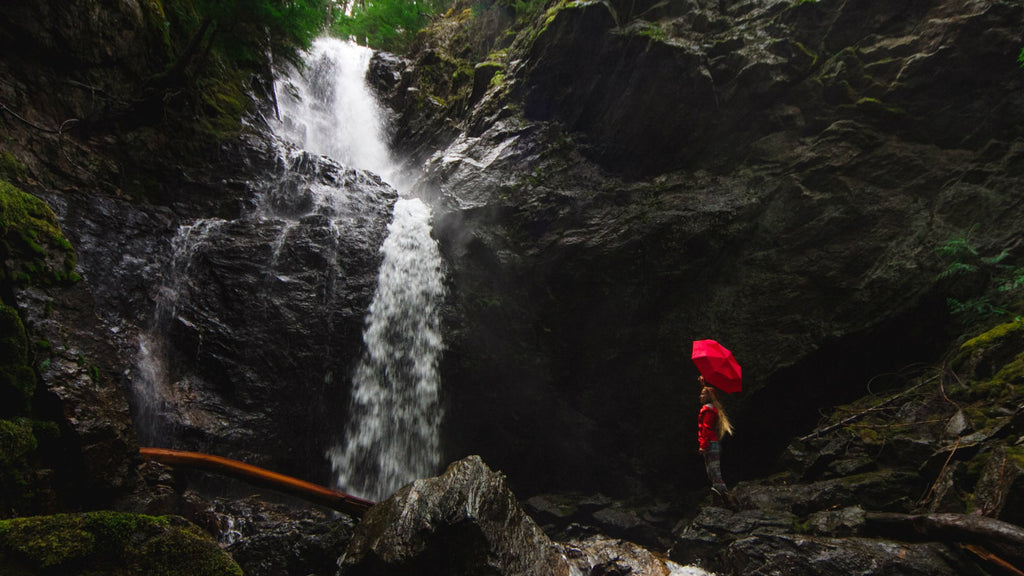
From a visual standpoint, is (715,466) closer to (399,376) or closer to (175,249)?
(399,376)

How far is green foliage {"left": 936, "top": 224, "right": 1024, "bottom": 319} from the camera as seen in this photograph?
5383 mm

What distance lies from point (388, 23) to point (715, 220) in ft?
49.9

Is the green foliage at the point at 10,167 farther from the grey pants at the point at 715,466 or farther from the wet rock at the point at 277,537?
the grey pants at the point at 715,466

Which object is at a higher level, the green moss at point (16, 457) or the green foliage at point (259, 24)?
the green foliage at point (259, 24)

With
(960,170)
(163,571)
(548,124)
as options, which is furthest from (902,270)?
(163,571)

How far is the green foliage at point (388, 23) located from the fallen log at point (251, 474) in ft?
54.3

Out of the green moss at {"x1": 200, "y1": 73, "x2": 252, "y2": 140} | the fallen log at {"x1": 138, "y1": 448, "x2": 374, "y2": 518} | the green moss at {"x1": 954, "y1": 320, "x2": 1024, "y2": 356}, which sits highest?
the green moss at {"x1": 200, "y1": 73, "x2": 252, "y2": 140}

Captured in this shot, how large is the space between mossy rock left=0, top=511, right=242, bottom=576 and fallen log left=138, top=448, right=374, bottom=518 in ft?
7.21

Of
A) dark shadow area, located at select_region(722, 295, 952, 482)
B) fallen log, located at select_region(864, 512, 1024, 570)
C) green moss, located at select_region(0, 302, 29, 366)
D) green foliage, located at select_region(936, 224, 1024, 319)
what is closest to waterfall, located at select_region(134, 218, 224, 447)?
green moss, located at select_region(0, 302, 29, 366)

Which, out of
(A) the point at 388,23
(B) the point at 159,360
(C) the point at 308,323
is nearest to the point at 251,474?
(B) the point at 159,360

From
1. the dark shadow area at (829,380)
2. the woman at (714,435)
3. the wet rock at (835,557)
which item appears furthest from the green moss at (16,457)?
the dark shadow area at (829,380)

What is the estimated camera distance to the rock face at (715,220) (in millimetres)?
6293

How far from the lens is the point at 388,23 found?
53.5 feet

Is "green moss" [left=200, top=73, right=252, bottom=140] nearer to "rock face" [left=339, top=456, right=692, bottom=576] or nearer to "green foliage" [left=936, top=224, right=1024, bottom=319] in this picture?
"rock face" [left=339, top=456, right=692, bottom=576]
